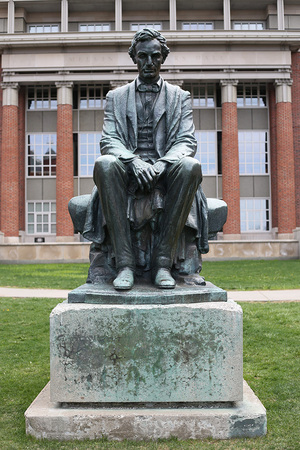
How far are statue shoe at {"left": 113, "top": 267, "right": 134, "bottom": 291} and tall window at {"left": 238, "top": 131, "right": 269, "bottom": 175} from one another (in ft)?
Result: 106

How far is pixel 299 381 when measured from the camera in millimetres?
4605

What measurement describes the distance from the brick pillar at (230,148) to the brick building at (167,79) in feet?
0.23

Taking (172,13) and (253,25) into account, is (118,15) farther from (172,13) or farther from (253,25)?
(253,25)

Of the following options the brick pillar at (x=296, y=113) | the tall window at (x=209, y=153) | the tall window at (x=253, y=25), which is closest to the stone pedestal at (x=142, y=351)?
the tall window at (x=209, y=153)

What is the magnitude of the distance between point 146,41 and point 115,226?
68.0 inches

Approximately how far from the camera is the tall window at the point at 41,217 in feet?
114

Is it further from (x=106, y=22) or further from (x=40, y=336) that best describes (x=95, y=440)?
(x=106, y=22)

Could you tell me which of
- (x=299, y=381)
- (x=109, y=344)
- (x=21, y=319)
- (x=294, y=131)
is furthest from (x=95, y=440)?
(x=294, y=131)

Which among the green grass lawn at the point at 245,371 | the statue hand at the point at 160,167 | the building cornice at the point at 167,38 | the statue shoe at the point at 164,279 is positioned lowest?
the green grass lawn at the point at 245,371

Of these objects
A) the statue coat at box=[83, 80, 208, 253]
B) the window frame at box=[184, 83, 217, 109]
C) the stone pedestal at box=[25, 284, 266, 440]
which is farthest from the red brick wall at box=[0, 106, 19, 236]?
the stone pedestal at box=[25, 284, 266, 440]

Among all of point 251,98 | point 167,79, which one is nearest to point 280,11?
point 251,98

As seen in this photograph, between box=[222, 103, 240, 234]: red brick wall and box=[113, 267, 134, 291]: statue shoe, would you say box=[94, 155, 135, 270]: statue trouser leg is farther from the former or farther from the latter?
box=[222, 103, 240, 234]: red brick wall

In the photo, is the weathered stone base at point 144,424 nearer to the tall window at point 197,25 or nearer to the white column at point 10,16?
the white column at point 10,16

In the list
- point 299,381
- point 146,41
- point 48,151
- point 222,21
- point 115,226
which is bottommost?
point 299,381
